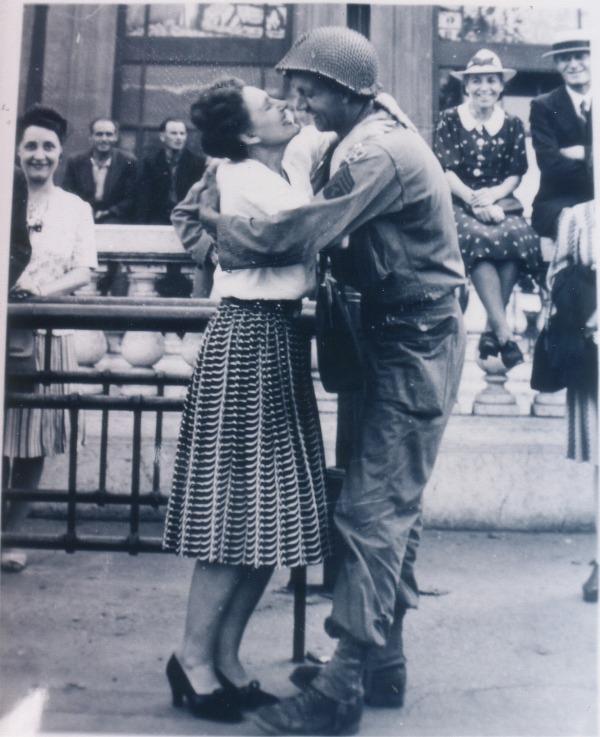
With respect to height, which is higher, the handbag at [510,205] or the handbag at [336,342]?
the handbag at [510,205]

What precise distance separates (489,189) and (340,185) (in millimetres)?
2034

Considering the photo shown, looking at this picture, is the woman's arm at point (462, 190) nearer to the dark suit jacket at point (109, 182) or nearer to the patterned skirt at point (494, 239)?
the patterned skirt at point (494, 239)

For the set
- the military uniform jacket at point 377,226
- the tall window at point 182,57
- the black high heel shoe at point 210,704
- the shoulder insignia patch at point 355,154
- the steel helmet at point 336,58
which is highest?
the tall window at point 182,57

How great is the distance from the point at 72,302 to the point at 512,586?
6.21 ft

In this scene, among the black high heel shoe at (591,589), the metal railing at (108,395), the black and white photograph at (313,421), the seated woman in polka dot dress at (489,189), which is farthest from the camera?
the seated woman in polka dot dress at (489,189)

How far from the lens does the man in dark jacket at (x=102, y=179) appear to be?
14.2 ft

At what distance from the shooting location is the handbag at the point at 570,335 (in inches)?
120

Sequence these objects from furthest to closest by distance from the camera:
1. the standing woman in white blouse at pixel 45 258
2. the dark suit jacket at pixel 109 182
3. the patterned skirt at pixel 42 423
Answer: the dark suit jacket at pixel 109 182 → the standing woman in white blouse at pixel 45 258 → the patterned skirt at pixel 42 423

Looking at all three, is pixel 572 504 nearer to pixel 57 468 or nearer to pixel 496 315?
pixel 496 315

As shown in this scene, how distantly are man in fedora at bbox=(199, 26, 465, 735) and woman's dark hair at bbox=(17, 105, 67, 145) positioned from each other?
1.51m

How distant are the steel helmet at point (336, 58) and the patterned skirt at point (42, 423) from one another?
61.8 inches

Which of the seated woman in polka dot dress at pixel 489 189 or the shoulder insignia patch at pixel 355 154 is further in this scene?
the seated woman in polka dot dress at pixel 489 189

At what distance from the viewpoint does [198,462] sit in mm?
2203

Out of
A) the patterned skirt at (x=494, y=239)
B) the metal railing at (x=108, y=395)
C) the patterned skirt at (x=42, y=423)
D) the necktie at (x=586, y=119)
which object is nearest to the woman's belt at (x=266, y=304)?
the metal railing at (x=108, y=395)
